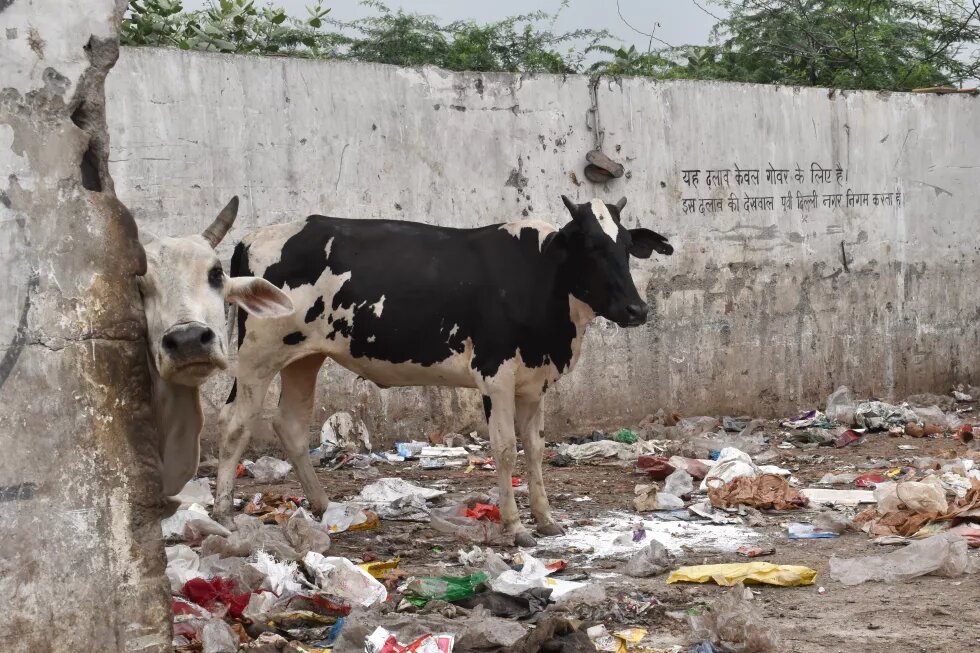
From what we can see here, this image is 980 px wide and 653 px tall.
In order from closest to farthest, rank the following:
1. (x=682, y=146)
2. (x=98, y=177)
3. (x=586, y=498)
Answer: (x=98, y=177) < (x=586, y=498) < (x=682, y=146)

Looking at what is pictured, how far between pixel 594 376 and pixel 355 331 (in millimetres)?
3742

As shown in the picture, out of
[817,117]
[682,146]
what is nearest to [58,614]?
[682,146]

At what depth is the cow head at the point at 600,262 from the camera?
6582mm

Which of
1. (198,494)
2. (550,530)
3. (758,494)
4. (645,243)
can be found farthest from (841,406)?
(198,494)

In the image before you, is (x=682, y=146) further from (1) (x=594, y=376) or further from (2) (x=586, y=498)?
(2) (x=586, y=498)

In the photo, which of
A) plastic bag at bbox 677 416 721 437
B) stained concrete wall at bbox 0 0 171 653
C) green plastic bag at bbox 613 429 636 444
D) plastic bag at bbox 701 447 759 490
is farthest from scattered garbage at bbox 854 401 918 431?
stained concrete wall at bbox 0 0 171 653

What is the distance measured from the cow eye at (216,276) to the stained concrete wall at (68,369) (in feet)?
1.41

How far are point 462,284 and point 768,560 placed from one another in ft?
7.17

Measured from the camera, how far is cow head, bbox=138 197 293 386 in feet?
12.6

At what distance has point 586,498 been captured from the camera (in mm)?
7828

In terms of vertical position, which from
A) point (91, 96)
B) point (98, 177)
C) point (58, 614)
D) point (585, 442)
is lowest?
point (585, 442)

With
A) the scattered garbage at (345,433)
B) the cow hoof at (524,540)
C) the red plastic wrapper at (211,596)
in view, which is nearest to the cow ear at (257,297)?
the red plastic wrapper at (211,596)

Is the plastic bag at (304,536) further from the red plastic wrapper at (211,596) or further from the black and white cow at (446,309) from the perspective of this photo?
the red plastic wrapper at (211,596)

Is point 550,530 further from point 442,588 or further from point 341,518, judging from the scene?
point 442,588
